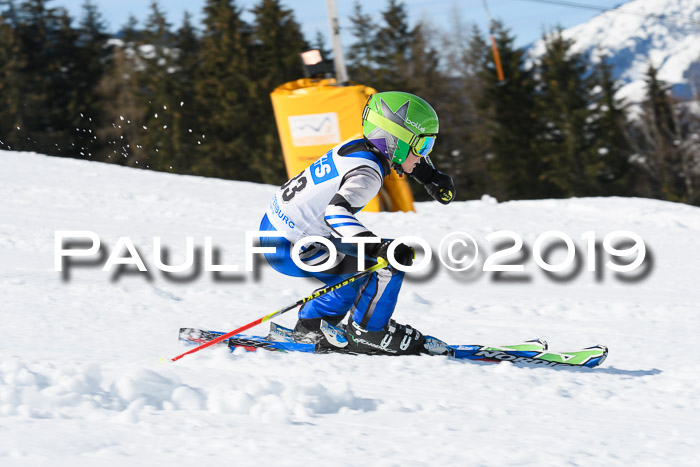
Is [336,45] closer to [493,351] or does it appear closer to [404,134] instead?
[404,134]

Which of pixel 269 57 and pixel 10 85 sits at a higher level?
pixel 269 57

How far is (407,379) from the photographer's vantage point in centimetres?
330

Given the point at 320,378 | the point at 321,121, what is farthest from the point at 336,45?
the point at 320,378

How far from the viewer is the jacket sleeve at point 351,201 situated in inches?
132

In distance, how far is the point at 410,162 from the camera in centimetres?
377

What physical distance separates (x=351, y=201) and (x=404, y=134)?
49 cm

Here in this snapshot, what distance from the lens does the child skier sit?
352 cm

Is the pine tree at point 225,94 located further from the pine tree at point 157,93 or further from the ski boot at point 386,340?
the ski boot at point 386,340

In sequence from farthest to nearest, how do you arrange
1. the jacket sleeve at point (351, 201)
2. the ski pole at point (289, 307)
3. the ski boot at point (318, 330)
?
the ski boot at point (318, 330), the ski pole at point (289, 307), the jacket sleeve at point (351, 201)

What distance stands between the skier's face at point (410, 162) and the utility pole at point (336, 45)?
7.28 m

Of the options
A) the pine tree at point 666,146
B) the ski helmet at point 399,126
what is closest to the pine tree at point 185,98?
the pine tree at point 666,146

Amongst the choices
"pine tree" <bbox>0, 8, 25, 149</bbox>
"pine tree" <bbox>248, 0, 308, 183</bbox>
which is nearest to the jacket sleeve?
"pine tree" <bbox>248, 0, 308, 183</bbox>

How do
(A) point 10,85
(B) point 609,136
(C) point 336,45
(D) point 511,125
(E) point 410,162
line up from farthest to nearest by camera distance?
(A) point 10,85, (D) point 511,125, (B) point 609,136, (C) point 336,45, (E) point 410,162

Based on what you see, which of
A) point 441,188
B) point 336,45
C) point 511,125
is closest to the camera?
point 441,188
